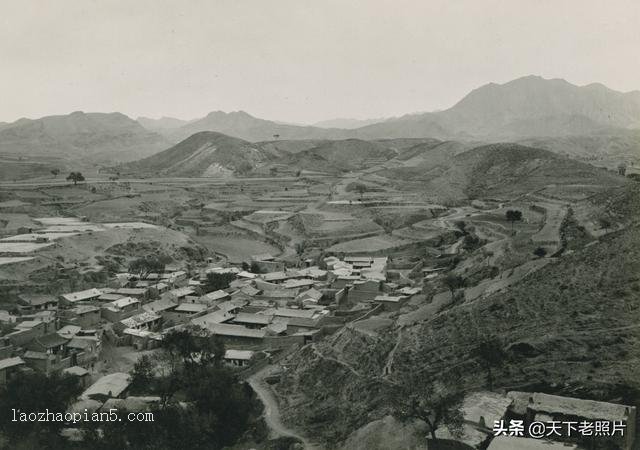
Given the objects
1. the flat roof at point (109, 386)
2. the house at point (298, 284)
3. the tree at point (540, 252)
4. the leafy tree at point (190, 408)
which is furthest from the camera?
the house at point (298, 284)

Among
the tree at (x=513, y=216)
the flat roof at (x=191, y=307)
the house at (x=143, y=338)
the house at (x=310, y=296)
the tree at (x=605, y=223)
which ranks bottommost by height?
the house at (x=143, y=338)

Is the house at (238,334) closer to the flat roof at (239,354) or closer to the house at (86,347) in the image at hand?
the flat roof at (239,354)

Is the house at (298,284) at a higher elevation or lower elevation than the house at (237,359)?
higher

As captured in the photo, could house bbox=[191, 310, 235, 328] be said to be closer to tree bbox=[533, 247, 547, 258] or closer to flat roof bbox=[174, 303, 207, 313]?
flat roof bbox=[174, 303, 207, 313]

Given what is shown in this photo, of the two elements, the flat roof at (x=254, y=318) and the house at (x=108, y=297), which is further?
the house at (x=108, y=297)

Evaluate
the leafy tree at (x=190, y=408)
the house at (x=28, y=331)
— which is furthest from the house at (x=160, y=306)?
the leafy tree at (x=190, y=408)

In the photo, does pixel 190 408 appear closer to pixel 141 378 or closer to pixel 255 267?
pixel 141 378

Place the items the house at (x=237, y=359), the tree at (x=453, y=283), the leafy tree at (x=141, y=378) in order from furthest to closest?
the tree at (x=453, y=283), the house at (x=237, y=359), the leafy tree at (x=141, y=378)
